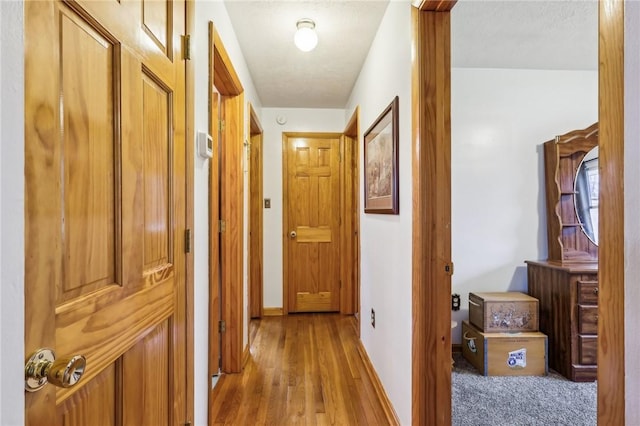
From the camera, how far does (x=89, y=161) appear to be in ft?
2.29

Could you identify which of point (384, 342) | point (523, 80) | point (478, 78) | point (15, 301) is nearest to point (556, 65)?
point (523, 80)

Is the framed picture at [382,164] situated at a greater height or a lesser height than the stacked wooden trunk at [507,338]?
greater

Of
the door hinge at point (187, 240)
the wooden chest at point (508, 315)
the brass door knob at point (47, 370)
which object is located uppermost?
the door hinge at point (187, 240)

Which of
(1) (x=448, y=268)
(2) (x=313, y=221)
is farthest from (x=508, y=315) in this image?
(2) (x=313, y=221)

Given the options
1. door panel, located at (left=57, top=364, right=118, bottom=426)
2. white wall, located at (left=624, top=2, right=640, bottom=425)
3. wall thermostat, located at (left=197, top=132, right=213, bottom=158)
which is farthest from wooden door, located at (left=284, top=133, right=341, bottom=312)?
white wall, located at (left=624, top=2, right=640, bottom=425)

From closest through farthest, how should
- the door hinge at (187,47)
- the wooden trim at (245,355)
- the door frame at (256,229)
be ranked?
the door hinge at (187,47), the wooden trim at (245,355), the door frame at (256,229)

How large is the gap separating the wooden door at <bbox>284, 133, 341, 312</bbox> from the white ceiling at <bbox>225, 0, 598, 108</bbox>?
0.94m

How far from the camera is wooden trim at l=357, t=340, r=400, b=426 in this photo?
1767mm

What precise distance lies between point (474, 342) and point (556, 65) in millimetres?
2314

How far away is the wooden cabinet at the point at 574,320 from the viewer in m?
2.24

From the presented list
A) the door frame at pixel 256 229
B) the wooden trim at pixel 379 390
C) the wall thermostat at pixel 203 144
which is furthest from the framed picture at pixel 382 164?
the door frame at pixel 256 229

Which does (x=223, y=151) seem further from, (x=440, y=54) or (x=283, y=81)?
(x=440, y=54)

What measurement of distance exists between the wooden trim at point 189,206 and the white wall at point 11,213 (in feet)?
2.45

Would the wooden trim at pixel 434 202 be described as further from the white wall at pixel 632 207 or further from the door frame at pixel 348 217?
the door frame at pixel 348 217
